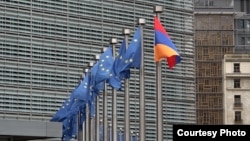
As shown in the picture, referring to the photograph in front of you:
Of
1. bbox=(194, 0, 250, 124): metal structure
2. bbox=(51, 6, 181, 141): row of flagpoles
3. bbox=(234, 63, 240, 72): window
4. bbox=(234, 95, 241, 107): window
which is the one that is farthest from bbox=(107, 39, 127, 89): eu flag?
bbox=(194, 0, 250, 124): metal structure

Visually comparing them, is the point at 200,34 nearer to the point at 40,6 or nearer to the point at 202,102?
the point at 202,102

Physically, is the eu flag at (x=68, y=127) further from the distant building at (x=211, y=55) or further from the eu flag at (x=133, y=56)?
the distant building at (x=211, y=55)

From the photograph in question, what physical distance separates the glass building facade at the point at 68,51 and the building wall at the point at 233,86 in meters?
5.54

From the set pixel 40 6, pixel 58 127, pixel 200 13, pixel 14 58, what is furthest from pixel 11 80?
pixel 58 127

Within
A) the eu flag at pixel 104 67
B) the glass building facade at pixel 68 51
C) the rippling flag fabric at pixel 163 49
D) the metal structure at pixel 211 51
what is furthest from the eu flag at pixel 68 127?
the metal structure at pixel 211 51

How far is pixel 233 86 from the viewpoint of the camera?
5679 inches

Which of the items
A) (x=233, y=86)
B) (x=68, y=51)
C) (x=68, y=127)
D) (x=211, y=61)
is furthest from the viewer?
(x=211, y=61)

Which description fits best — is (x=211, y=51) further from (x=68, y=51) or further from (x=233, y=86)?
(x=68, y=51)

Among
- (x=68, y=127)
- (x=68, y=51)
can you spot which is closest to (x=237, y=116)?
(x=68, y=51)

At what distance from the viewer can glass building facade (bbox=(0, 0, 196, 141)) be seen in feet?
394

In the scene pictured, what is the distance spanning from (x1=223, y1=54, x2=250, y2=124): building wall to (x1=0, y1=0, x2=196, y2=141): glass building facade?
554 cm

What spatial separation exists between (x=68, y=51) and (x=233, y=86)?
30.7m

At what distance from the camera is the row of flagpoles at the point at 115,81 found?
149 feet

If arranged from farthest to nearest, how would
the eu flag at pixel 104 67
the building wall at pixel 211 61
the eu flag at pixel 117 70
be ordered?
the building wall at pixel 211 61
the eu flag at pixel 104 67
the eu flag at pixel 117 70
